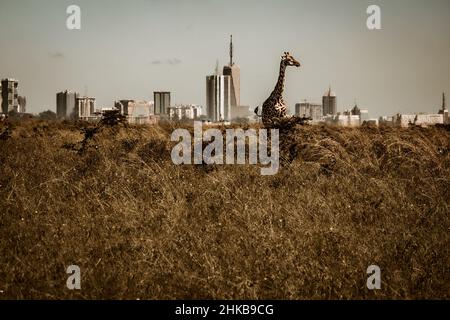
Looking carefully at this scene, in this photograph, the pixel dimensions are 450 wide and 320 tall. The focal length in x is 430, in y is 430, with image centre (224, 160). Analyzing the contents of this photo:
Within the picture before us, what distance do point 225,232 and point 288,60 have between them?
32.2 ft

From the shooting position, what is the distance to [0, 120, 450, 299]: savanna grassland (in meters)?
3.78

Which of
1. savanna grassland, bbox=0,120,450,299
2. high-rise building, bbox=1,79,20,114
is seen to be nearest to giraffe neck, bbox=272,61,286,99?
savanna grassland, bbox=0,120,450,299

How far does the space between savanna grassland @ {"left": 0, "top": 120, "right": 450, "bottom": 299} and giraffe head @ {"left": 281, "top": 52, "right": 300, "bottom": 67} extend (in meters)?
5.97

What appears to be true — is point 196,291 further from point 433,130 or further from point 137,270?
point 433,130

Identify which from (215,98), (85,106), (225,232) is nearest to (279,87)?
(225,232)

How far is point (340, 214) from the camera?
18.1 feet

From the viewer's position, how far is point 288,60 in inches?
537

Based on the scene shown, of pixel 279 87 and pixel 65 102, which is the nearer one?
pixel 279 87

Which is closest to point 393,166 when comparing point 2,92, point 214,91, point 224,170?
point 224,170

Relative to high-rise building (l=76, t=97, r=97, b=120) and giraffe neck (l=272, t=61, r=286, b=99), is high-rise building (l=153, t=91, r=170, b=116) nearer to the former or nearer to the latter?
high-rise building (l=76, t=97, r=97, b=120)

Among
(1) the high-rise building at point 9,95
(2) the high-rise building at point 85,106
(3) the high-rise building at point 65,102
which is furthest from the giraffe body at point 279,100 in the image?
(3) the high-rise building at point 65,102

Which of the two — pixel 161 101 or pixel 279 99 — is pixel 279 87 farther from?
pixel 161 101

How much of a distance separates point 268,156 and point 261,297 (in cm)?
530

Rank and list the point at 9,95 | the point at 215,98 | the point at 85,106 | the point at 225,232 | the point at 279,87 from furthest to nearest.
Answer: the point at 215,98 → the point at 9,95 → the point at 85,106 → the point at 279,87 → the point at 225,232
